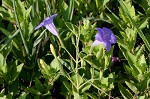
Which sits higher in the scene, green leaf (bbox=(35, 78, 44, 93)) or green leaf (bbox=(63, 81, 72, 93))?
green leaf (bbox=(35, 78, 44, 93))

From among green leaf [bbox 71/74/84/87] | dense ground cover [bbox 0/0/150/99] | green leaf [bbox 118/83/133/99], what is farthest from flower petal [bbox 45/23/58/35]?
green leaf [bbox 118/83/133/99]

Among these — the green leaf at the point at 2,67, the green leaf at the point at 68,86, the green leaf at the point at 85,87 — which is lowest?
the green leaf at the point at 85,87

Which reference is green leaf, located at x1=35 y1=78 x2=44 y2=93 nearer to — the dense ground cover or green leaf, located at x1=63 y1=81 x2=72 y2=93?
the dense ground cover

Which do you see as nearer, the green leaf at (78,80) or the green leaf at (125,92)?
the green leaf at (78,80)

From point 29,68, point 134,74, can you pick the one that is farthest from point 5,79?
point 134,74

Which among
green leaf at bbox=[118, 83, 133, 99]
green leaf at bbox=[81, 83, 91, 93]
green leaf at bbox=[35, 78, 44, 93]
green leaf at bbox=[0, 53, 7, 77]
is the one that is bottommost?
green leaf at bbox=[118, 83, 133, 99]

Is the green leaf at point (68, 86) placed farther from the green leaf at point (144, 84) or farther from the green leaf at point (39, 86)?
the green leaf at point (144, 84)

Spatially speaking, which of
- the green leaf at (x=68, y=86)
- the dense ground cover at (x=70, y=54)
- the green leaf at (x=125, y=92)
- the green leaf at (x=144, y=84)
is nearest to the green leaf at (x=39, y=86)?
the dense ground cover at (x=70, y=54)

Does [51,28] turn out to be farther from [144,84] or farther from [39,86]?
[144,84]

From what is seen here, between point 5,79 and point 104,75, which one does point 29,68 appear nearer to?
point 5,79
